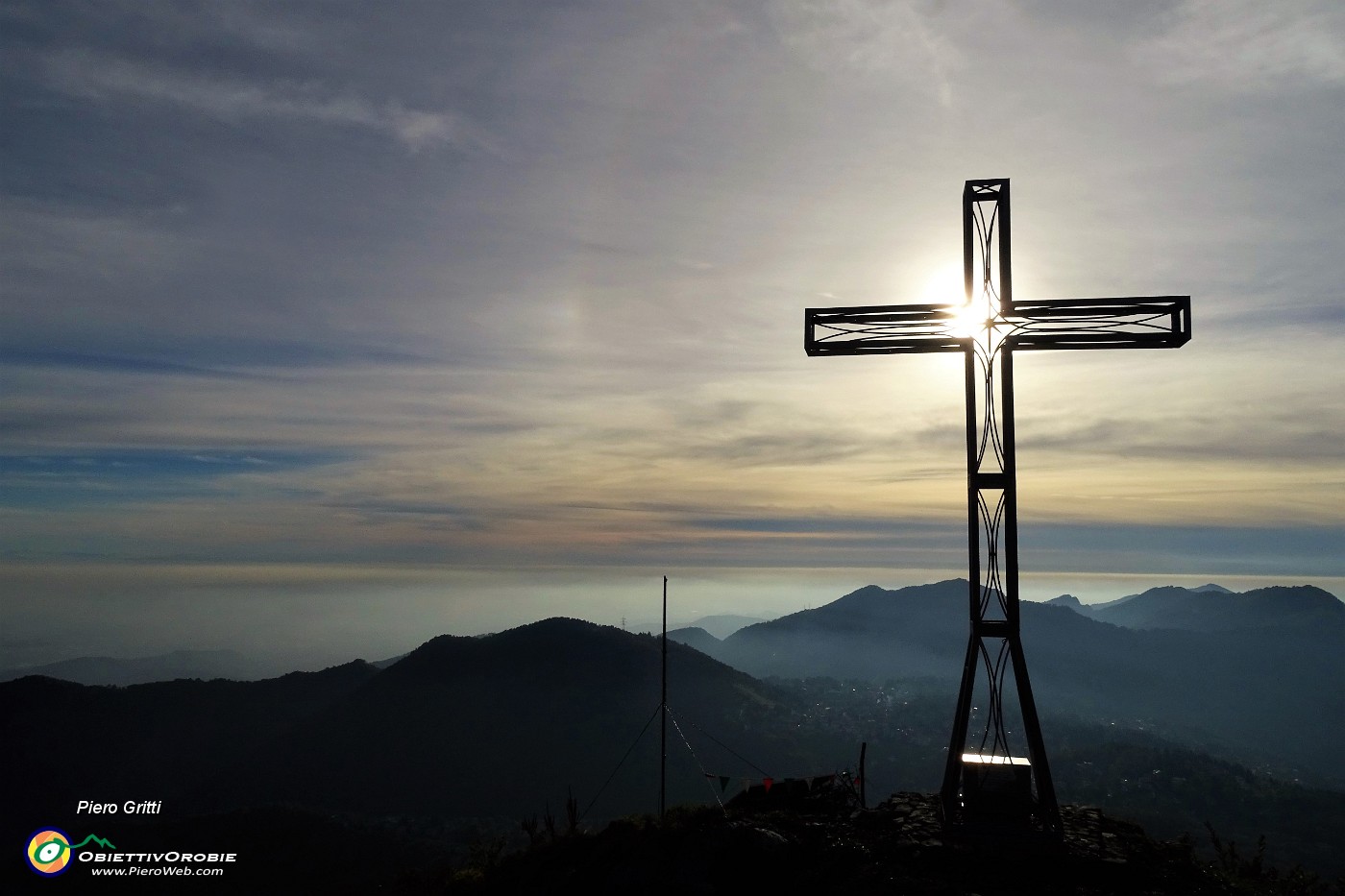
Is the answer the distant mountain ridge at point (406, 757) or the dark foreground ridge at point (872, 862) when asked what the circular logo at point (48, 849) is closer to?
the dark foreground ridge at point (872, 862)

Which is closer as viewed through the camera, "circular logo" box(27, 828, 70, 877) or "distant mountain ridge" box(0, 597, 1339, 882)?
"circular logo" box(27, 828, 70, 877)

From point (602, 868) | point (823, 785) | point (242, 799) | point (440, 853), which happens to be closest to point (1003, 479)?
point (823, 785)

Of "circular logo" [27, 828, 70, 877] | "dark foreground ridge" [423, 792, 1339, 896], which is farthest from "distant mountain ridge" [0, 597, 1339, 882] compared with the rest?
"dark foreground ridge" [423, 792, 1339, 896]

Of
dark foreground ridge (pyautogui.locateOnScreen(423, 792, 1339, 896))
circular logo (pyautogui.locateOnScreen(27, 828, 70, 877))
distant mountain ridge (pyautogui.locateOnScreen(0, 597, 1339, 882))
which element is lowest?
distant mountain ridge (pyautogui.locateOnScreen(0, 597, 1339, 882))

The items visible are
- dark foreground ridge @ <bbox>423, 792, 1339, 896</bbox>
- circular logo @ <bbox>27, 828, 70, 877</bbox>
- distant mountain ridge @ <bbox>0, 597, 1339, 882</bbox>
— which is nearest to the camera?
dark foreground ridge @ <bbox>423, 792, 1339, 896</bbox>

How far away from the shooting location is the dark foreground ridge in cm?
1476

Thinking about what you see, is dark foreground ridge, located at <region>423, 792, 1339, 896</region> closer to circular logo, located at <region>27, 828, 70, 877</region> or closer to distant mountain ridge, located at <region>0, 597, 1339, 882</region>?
circular logo, located at <region>27, 828, 70, 877</region>

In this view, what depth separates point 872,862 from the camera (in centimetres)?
1553

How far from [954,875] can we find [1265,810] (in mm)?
209208

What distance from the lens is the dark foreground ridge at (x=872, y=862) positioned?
48.4ft

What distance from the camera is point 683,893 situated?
49.1 feet

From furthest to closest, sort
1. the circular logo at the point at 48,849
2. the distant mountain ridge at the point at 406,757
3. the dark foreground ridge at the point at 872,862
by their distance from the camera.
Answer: the distant mountain ridge at the point at 406,757 → the circular logo at the point at 48,849 → the dark foreground ridge at the point at 872,862

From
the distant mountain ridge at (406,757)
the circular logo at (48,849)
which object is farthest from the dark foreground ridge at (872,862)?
the distant mountain ridge at (406,757)

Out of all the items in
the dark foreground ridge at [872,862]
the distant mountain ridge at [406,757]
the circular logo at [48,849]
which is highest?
the dark foreground ridge at [872,862]
